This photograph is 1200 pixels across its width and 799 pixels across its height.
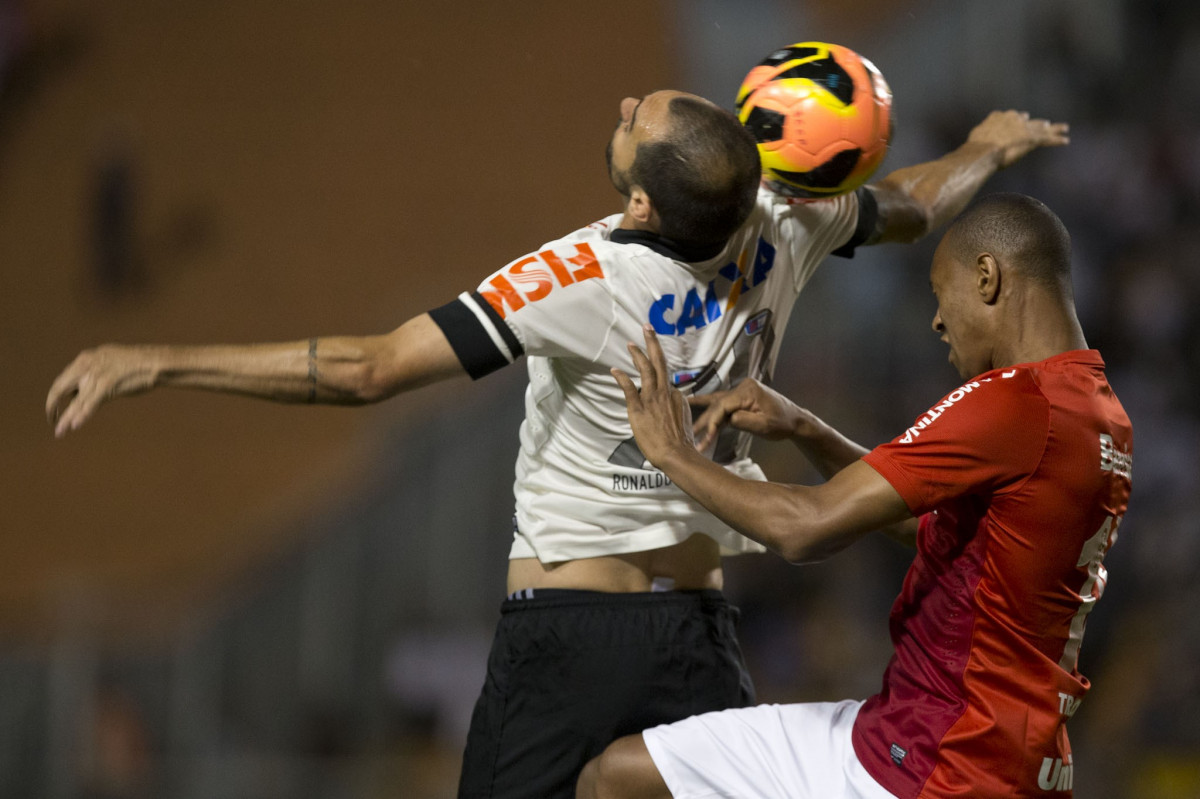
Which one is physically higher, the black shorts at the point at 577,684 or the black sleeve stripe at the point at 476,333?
the black sleeve stripe at the point at 476,333

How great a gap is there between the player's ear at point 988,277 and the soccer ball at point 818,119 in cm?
50

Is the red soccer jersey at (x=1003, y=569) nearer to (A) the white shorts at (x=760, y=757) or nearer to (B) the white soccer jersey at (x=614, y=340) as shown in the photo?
(A) the white shorts at (x=760, y=757)

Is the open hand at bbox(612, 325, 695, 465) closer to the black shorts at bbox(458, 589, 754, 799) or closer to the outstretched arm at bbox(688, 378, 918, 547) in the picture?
the outstretched arm at bbox(688, 378, 918, 547)

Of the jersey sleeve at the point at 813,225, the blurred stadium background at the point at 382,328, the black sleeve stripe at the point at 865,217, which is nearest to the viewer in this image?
the jersey sleeve at the point at 813,225

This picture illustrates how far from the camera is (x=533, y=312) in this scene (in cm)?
232

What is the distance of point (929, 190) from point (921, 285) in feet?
11.4

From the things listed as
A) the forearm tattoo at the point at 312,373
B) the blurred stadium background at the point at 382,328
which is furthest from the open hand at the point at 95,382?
the blurred stadium background at the point at 382,328

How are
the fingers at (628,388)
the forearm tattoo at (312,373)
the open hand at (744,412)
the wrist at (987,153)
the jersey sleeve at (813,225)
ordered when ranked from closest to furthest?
the forearm tattoo at (312,373)
the fingers at (628,388)
the open hand at (744,412)
the jersey sleeve at (813,225)
the wrist at (987,153)

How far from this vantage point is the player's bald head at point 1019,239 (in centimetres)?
221

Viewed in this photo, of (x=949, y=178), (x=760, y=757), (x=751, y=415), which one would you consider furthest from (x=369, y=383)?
(x=949, y=178)

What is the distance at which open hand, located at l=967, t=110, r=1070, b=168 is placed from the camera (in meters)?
3.25

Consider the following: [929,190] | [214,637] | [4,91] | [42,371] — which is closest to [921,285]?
[929,190]

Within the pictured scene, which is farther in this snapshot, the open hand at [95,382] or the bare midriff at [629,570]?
the bare midriff at [629,570]

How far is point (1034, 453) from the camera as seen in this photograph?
2.09 metres
